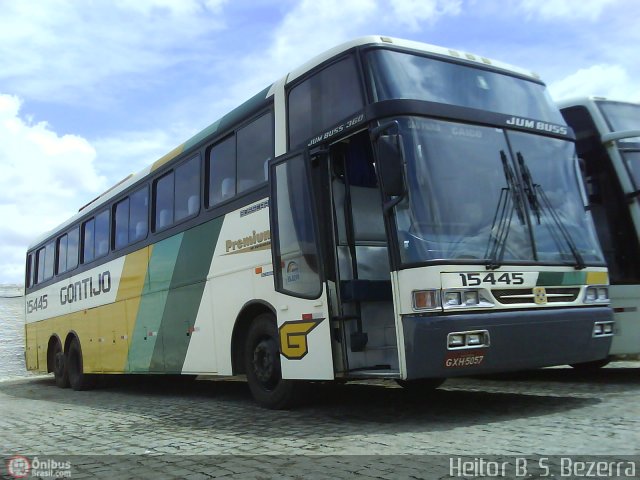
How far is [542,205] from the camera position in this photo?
6414 millimetres

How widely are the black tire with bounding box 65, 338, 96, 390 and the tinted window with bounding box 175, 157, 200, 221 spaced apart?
6.13m

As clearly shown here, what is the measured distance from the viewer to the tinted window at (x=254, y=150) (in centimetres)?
767

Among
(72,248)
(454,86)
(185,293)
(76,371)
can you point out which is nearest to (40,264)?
(72,248)

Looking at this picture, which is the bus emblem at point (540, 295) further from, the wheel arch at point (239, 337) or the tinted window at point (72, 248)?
the tinted window at point (72, 248)

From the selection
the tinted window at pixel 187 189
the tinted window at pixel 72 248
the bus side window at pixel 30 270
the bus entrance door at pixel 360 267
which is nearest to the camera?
the bus entrance door at pixel 360 267

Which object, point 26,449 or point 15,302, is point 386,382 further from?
point 15,302

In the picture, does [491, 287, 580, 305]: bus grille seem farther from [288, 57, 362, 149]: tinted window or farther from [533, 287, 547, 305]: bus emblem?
[288, 57, 362, 149]: tinted window

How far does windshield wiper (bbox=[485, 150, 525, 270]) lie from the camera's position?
5.91 meters

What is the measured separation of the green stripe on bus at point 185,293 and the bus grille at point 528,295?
4.04 metres

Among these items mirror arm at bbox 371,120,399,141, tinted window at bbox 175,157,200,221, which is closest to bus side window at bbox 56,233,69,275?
tinted window at bbox 175,157,200,221

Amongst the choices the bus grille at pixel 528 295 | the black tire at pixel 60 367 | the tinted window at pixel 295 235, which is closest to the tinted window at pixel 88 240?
the black tire at pixel 60 367

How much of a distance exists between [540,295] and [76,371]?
1160 centimetres

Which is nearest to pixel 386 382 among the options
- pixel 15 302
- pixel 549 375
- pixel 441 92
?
pixel 549 375

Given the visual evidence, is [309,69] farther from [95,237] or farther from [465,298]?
[95,237]
